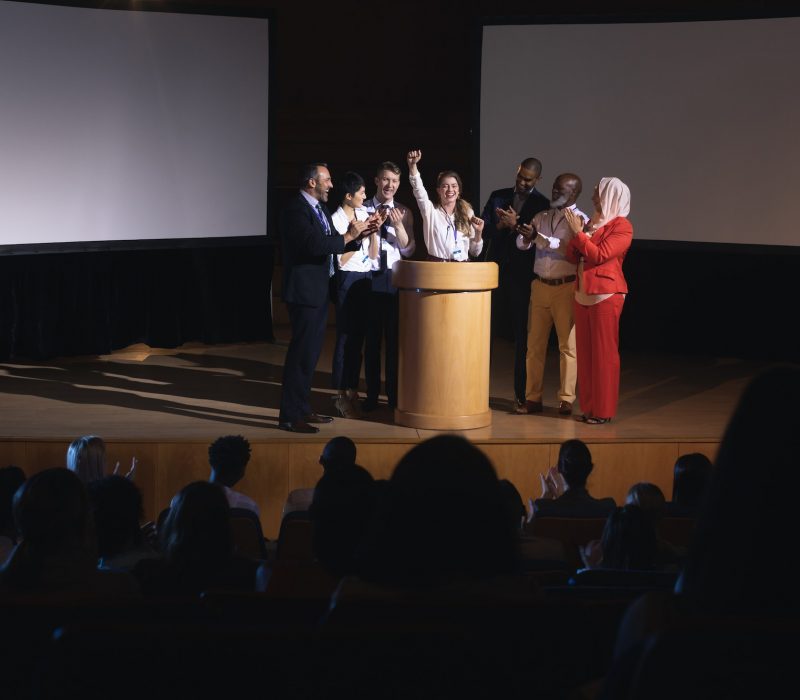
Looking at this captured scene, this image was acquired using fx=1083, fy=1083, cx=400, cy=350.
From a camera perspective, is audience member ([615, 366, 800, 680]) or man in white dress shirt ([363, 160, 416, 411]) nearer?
audience member ([615, 366, 800, 680])

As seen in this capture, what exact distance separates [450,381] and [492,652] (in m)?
3.73

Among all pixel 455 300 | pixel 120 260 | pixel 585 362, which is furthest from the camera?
pixel 120 260

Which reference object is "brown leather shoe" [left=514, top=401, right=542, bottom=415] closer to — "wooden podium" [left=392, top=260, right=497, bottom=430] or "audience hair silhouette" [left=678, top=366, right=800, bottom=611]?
"wooden podium" [left=392, top=260, right=497, bottom=430]

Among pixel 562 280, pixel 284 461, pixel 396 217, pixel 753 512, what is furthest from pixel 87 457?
pixel 753 512

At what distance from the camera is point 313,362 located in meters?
5.15

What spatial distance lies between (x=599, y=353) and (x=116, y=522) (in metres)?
2.97

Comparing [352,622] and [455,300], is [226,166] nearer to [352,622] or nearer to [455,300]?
[455,300]

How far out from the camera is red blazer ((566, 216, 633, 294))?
16.7ft

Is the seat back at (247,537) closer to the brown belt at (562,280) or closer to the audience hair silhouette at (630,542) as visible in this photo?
the audience hair silhouette at (630,542)

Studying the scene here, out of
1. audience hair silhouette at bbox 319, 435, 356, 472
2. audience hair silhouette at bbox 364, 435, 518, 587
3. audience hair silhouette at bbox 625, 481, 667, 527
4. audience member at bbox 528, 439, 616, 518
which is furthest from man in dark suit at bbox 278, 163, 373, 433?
audience hair silhouette at bbox 364, 435, 518, 587

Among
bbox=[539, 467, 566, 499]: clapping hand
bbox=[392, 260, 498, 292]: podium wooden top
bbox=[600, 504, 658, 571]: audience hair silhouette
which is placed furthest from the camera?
bbox=[392, 260, 498, 292]: podium wooden top

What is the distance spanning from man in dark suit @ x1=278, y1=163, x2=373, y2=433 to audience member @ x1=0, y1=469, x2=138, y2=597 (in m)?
2.85

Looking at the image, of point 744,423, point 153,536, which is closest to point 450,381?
point 153,536

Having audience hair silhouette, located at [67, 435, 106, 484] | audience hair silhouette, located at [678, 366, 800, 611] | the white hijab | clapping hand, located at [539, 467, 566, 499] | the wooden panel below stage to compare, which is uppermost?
the white hijab
